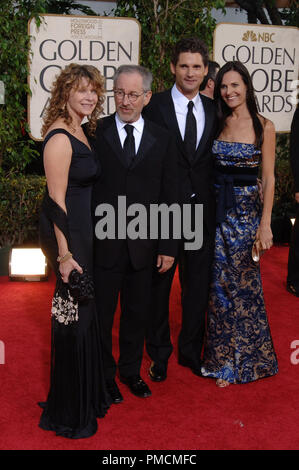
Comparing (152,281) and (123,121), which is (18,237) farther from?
(123,121)

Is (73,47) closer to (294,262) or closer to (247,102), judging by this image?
(247,102)

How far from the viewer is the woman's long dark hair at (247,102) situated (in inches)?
105

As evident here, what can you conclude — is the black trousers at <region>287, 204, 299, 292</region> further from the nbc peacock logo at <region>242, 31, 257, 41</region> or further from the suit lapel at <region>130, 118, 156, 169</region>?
the suit lapel at <region>130, 118, 156, 169</region>

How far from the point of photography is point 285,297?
4348 millimetres

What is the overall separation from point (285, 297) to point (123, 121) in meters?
2.41

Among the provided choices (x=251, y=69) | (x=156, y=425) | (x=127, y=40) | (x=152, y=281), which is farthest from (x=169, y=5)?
(x=156, y=425)

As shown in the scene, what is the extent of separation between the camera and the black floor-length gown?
91.2 inches

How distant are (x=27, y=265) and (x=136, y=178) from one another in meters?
2.40

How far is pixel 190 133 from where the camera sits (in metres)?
2.76

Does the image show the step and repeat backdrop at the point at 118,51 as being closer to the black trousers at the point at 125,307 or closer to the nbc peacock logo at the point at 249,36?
the nbc peacock logo at the point at 249,36

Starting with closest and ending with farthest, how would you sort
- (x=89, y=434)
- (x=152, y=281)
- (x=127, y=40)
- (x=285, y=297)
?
(x=89, y=434)
(x=152, y=281)
(x=285, y=297)
(x=127, y=40)

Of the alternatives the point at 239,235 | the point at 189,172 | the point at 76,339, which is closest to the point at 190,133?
the point at 189,172

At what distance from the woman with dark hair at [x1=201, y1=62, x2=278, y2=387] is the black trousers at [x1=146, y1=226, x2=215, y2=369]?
0.06 m
